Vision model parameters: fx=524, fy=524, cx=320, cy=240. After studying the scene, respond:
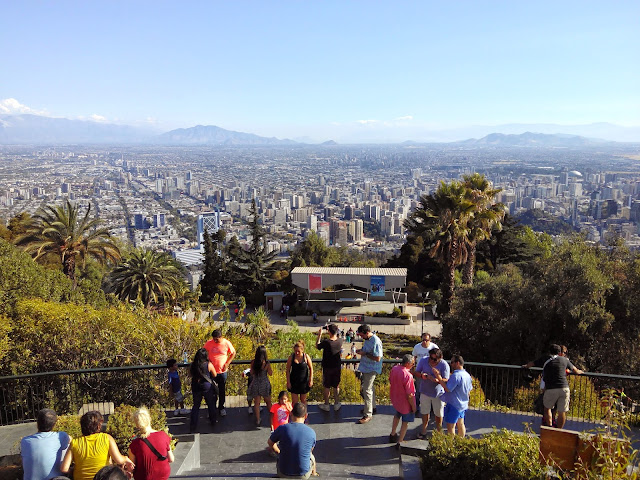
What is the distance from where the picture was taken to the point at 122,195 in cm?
18138

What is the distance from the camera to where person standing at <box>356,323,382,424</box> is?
6.68 m

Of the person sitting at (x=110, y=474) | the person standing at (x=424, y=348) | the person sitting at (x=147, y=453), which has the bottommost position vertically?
the person sitting at (x=147, y=453)

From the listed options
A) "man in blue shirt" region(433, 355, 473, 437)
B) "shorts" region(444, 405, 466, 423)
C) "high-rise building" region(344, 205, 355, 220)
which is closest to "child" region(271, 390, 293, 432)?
"man in blue shirt" region(433, 355, 473, 437)

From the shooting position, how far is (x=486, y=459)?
4.61 metres

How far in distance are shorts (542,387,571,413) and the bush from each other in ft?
5.83

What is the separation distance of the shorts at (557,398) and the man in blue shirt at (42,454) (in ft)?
17.6

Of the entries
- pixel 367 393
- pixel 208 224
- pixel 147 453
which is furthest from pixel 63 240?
pixel 208 224

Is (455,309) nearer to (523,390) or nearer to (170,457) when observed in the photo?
(523,390)

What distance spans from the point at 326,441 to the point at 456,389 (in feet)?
5.61

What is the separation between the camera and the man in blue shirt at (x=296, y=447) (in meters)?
4.80

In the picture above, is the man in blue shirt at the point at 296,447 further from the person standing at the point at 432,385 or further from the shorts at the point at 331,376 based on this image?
the shorts at the point at 331,376

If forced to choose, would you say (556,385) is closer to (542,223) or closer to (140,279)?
(140,279)

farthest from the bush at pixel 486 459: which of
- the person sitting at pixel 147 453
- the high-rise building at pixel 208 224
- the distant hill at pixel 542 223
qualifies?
the high-rise building at pixel 208 224

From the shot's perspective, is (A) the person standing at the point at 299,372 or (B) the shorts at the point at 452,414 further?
(A) the person standing at the point at 299,372
